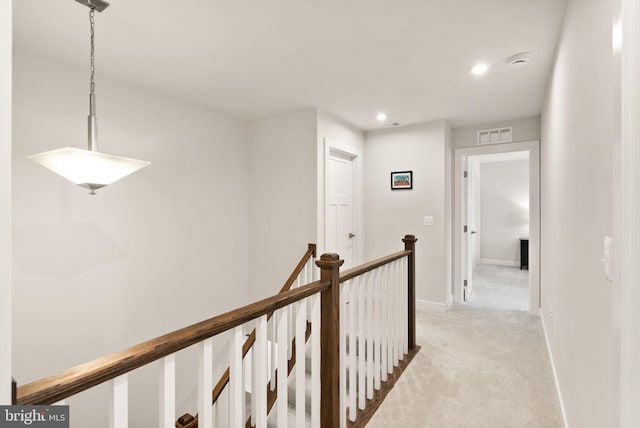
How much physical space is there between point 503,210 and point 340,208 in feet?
16.0

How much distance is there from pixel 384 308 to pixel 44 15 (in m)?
2.92

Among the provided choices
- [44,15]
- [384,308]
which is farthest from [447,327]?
[44,15]

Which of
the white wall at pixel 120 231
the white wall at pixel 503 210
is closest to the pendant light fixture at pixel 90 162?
the white wall at pixel 120 231

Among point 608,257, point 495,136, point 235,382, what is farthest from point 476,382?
point 495,136

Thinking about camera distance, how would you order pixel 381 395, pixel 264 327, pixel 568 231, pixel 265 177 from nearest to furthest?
1. pixel 264 327
2. pixel 568 231
3. pixel 381 395
4. pixel 265 177

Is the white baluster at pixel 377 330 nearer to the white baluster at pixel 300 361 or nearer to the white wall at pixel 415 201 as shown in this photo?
the white baluster at pixel 300 361

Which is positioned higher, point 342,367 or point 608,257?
point 608,257

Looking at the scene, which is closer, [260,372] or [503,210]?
[260,372]

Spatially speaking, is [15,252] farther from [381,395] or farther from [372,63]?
[372,63]

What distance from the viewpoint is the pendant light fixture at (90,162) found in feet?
5.14

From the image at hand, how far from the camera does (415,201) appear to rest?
4234 millimetres

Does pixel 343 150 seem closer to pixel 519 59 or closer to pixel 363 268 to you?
pixel 519 59

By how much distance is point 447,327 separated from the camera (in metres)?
3.52

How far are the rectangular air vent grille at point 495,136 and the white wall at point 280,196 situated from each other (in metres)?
2.28
